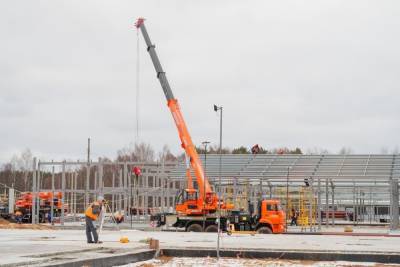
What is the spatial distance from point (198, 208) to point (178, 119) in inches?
187

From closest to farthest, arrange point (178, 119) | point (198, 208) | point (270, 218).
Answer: point (270, 218)
point (178, 119)
point (198, 208)

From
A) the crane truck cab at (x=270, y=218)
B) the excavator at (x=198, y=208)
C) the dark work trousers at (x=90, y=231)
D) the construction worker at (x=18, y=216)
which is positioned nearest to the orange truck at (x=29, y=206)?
the construction worker at (x=18, y=216)

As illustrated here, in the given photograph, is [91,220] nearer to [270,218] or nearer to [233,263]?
[233,263]

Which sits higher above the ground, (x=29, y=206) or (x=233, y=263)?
(x=29, y=206)

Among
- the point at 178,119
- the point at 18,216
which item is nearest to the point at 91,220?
the point at 178,119

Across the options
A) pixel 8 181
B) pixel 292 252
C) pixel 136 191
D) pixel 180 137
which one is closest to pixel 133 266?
pixel 292 252

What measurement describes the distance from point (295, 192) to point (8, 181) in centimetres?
5576

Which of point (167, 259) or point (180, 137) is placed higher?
point (180, 137)

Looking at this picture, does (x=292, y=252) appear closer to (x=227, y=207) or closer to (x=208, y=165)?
(x=227, y=207)

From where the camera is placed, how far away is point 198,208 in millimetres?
32969

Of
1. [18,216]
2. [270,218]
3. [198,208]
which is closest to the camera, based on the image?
[270,218]

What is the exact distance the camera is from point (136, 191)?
37781 millimetres

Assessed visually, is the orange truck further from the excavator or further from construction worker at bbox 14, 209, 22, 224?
the excavator

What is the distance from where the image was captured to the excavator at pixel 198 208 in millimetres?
31562
